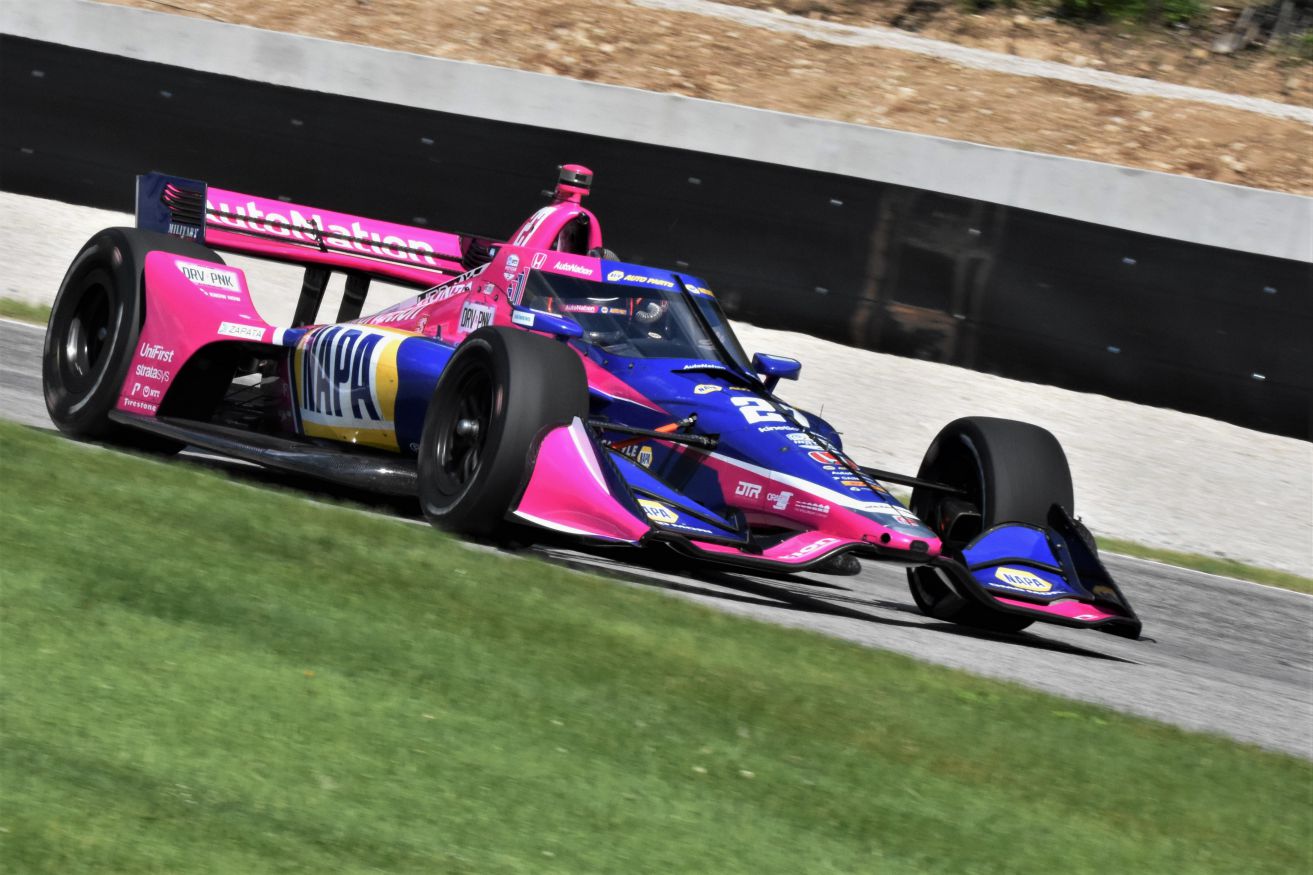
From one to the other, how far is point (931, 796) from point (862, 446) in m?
8.60

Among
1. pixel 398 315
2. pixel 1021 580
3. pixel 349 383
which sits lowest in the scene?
pixel 1021 580

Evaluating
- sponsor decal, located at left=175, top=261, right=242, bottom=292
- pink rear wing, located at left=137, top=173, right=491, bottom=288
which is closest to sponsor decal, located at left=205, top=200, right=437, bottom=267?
pink rear wing, located at left=137, top=173, right=491, bottom=288

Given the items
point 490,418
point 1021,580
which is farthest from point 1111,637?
point 490,418

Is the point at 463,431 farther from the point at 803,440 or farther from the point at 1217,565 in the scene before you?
the point at 1217,565

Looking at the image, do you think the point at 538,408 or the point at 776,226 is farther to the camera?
the point at 776,226

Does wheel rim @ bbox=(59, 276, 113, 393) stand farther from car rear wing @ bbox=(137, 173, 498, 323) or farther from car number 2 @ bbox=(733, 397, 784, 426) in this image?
car number 2 @ bbox=(733, 397, 784, 426)

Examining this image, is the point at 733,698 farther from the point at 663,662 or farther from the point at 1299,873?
the point at 1299,873

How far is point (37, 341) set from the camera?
13148mm

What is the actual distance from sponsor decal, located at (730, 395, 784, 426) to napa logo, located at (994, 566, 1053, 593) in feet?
3.80

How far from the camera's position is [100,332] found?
9.54 meters

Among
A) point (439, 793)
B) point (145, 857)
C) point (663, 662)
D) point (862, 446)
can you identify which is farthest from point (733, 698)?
point (862, 446)

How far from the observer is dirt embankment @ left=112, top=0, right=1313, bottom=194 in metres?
18.0

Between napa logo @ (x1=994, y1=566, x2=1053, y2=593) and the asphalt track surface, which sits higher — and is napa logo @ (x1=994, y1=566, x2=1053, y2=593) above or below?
above

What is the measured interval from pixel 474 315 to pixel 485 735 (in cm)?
437
